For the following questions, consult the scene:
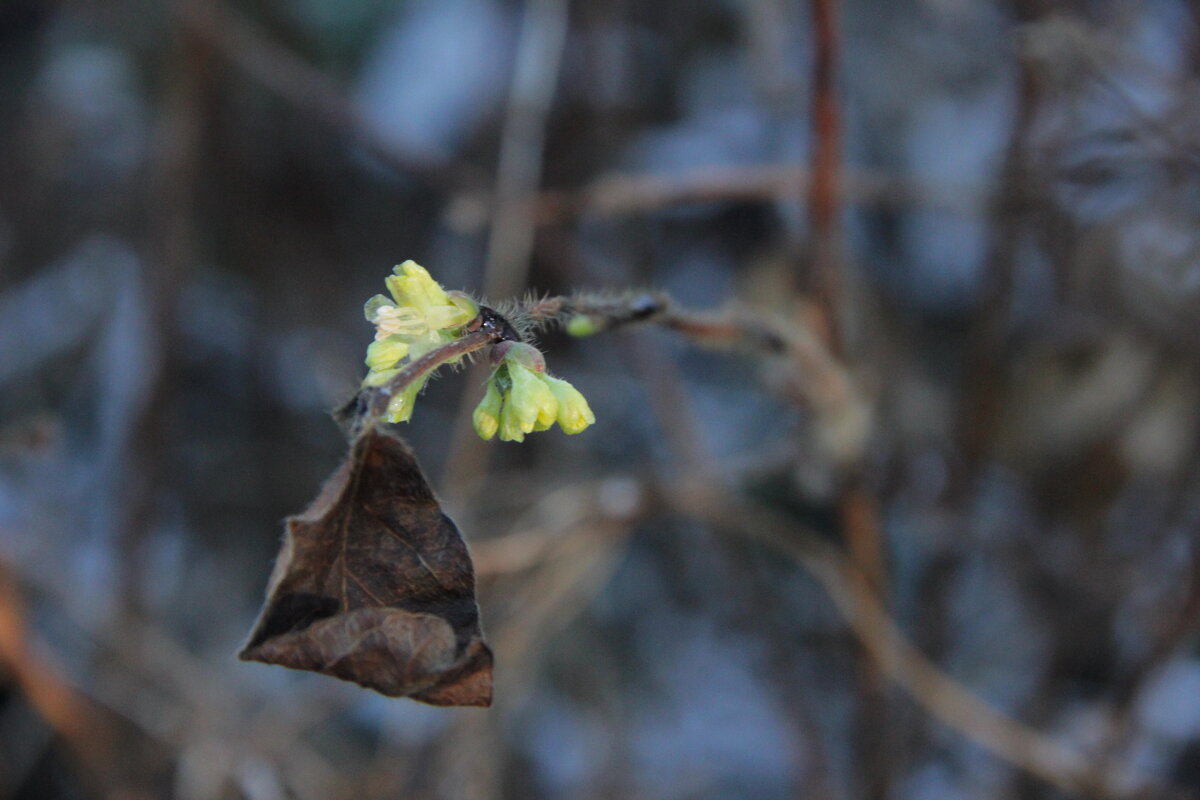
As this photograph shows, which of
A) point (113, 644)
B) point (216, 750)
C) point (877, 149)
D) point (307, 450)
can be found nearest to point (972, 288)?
point (877, 149)

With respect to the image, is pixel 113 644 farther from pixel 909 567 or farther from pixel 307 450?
pixel 909 567

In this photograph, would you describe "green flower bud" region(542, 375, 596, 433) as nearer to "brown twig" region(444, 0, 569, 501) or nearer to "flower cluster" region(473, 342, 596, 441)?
"flower cluster" region(473, 342, 596, 441)

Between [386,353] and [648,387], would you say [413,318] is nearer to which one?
[386,353]

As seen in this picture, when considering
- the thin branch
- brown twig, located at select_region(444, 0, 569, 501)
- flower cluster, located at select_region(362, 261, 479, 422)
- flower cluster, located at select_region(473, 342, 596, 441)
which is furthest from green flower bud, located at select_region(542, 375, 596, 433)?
brown twig, located at select_region(444, 0, 569, 501)

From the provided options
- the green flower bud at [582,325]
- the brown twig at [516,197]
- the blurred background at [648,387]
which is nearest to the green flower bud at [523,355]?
the green flower bud at [582,325]

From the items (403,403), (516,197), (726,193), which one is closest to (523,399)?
(403,403)
